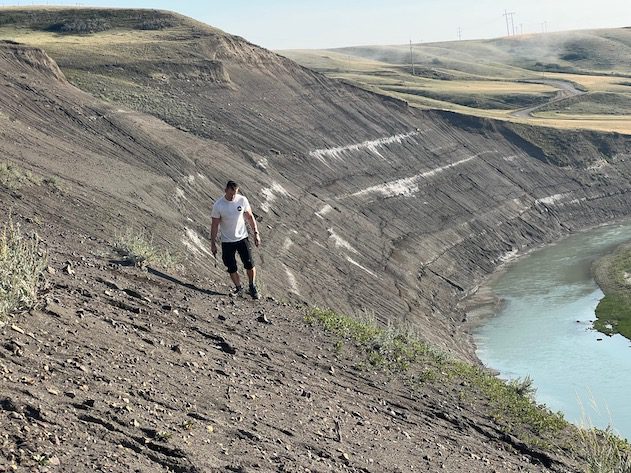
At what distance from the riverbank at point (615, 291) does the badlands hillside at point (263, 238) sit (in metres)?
5.92

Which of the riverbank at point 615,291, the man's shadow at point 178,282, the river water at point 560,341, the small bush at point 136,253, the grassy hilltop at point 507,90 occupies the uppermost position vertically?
the grassy hilltop at point 507,90

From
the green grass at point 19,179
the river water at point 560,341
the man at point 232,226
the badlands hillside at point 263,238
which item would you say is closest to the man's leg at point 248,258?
the man at point 232,226

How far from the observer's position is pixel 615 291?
1764 inches

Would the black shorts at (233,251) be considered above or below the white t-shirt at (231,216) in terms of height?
below

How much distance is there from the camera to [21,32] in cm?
6234

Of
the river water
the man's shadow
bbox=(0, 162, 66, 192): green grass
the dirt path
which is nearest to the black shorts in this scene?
the man's shadow

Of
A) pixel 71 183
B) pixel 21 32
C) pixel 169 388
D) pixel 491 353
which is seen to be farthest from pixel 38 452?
pixel 21 32

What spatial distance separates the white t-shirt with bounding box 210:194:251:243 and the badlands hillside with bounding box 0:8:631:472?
3.63ft

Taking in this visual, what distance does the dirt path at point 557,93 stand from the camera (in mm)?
91281

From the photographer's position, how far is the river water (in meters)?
28.0

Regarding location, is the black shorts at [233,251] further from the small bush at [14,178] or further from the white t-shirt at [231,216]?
the small bush at [14,178]

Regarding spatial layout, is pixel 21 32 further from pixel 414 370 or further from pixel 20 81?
pixel 414 370

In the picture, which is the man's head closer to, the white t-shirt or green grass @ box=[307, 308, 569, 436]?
the white t-shirt

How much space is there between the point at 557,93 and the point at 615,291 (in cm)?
6172
